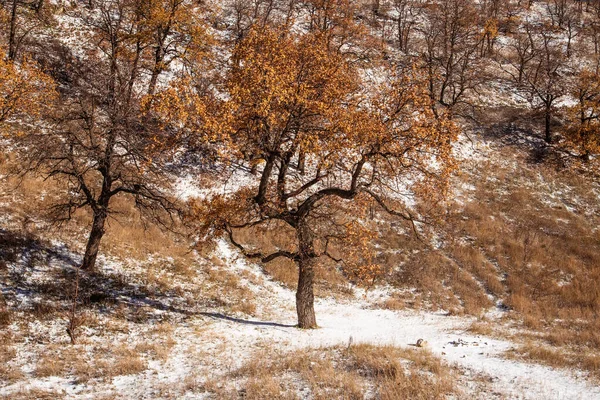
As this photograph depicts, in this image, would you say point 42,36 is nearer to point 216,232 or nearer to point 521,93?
point 216,232

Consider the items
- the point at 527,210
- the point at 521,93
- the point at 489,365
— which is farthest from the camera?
the point at 521,93

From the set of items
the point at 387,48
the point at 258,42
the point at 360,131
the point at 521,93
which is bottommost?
the point at 360,131

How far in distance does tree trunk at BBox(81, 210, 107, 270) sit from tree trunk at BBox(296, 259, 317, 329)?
789 cm

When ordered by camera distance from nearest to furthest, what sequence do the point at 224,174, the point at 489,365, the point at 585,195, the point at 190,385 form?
the point at 190,385 → the point at 489,365 → the point at 224,174 → the point at 585,195

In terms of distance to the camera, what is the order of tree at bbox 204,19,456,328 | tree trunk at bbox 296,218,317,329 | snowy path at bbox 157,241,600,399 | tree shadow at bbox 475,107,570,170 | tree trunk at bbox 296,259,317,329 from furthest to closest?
1. tree shadow at bbox 475,107,570,170
2. tree trunk at bbox 296,259,317,329
3. tree trunk at bbox 296,218,317,329
4. tree at bbox 204,19,456,328
5. snowy path at bbox 157,241,600,399

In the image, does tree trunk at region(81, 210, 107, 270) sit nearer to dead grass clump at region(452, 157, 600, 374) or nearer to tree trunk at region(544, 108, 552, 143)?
dead grass clump at region(452, 157, 600, 374)

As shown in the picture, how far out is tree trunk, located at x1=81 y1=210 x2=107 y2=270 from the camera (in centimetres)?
1627

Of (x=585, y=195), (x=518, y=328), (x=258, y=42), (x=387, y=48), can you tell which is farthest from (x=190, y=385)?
(x=387, y=48)

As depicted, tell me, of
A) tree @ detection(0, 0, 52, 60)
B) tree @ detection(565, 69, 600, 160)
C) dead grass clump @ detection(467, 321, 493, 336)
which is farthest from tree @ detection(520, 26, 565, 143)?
tree @ detection(0, 0, 52, 60)

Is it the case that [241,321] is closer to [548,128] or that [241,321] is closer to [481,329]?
[481,329]

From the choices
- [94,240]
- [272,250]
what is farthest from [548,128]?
[94,240]

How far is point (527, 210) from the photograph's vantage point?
107 feet

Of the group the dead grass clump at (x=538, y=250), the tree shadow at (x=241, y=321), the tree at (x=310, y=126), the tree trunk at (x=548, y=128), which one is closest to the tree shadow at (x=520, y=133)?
the tree trunk at (x=548, y=128)

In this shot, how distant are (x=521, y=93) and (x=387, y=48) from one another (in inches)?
724
